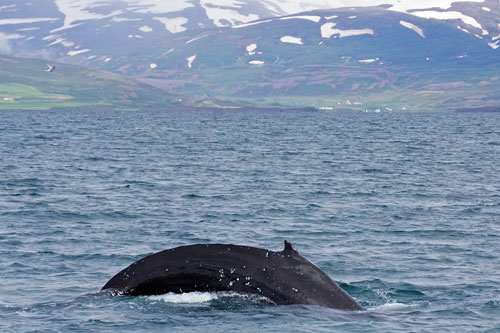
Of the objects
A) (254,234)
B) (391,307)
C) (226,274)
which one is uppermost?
(226,274)

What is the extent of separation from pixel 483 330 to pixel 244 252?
6938 millimetres

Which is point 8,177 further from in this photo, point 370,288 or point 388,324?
point 388,324

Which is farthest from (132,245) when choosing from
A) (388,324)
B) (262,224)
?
(388,324)

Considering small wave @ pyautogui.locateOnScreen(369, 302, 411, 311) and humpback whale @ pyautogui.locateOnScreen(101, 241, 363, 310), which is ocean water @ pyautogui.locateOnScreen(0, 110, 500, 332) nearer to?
small wave @ pyautogui.locateOnScreen(369, 302, 411, 311)

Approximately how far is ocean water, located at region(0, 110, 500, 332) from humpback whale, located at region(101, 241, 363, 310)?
0.44 meters

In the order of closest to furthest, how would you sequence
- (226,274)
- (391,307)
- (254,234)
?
1. (226,274)
2. (391,307)
3. (254,234)

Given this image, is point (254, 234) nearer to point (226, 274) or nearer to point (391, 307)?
point (391, 307)

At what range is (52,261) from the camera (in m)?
29.0

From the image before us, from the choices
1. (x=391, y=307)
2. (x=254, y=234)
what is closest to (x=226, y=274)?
(x=391, y=307)

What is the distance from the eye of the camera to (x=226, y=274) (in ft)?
55.5

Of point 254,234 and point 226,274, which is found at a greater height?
point 226,274

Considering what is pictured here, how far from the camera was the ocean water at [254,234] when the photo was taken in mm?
18844

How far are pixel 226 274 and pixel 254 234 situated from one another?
63.6 ft

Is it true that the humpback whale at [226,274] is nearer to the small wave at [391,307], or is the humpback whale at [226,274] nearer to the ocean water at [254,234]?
the ocean water at [254,234]
